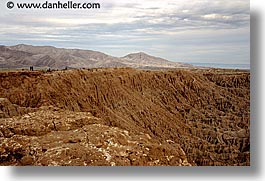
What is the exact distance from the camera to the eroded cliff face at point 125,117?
587 cm

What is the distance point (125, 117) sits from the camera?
608cm

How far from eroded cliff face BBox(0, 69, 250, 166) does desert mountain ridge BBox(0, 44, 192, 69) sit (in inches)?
3.9

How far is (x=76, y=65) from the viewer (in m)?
6.14

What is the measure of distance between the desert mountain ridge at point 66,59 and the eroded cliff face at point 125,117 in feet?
0.33

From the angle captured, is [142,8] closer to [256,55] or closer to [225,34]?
[225,34]

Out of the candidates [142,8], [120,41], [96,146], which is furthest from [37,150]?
[142,8]

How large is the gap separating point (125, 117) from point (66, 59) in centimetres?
99

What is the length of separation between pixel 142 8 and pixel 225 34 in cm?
103

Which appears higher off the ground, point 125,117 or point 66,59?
point 66,59

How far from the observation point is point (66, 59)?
6.08 meters

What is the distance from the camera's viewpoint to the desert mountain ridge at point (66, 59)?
6004mm

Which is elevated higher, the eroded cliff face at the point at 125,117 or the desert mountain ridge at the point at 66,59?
the desert mountain ridge at the point at 66,59

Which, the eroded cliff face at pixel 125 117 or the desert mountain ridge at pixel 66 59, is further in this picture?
the desert mountain ridge at pixel 66 59

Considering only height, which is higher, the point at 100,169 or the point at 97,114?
the point at 97,114
